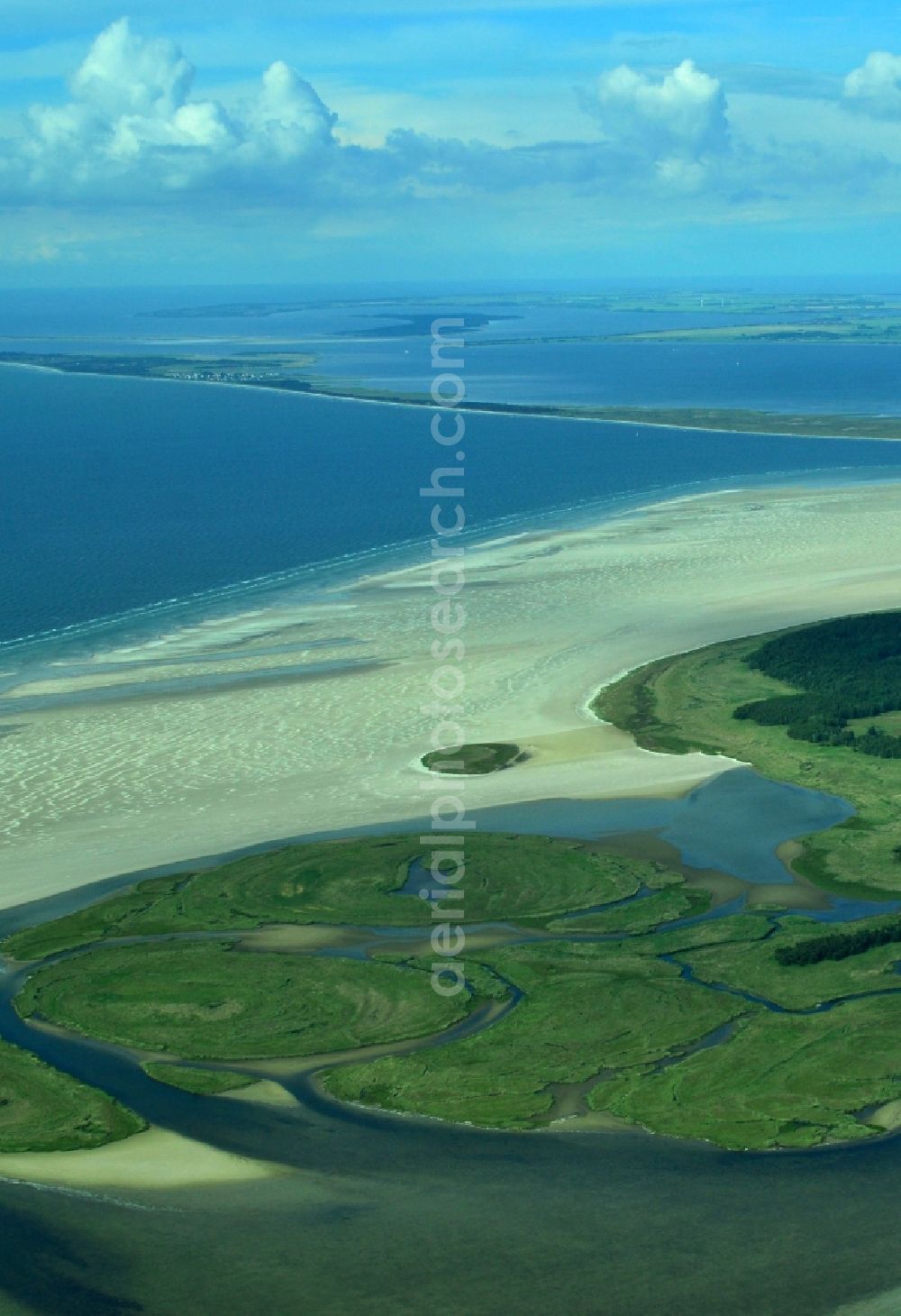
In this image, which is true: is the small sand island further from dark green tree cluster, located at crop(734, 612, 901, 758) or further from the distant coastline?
the distant coastline

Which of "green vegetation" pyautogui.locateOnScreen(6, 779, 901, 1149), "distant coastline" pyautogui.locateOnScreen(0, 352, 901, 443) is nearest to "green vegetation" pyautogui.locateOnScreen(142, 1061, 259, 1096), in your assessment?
"green vegetation" pyautogui.locateOnScreen(6, 779, 901, 1149)

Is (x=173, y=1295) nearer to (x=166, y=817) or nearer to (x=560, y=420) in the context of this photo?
(x=166, y=817)

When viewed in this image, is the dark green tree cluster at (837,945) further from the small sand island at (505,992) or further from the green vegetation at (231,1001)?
the green vegetation at (231,1001)

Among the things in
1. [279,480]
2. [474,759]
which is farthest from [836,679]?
[279,480]

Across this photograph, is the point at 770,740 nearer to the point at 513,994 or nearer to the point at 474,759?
the point at 474,759

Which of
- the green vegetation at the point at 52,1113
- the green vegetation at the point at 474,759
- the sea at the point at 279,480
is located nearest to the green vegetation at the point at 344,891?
the green vegetation at the point at 474,759
